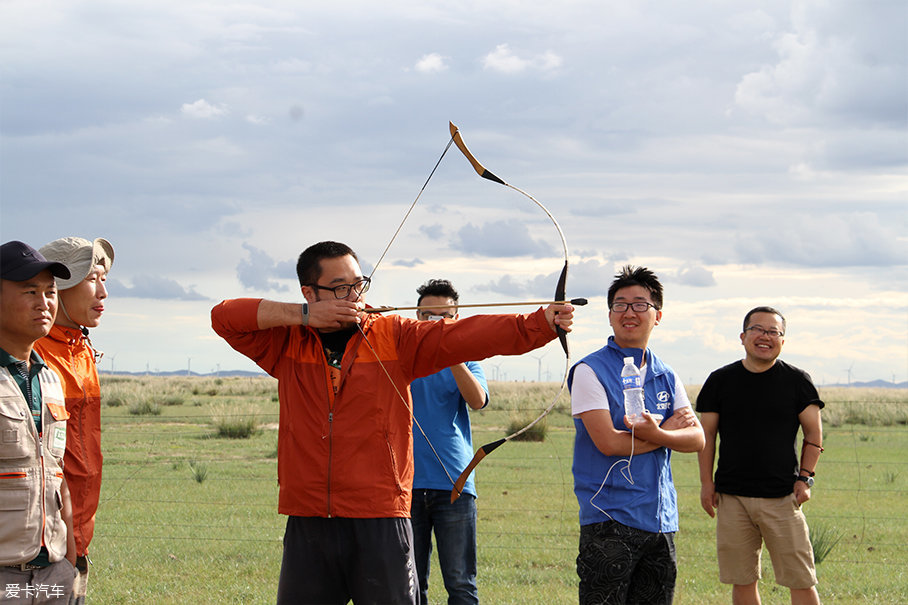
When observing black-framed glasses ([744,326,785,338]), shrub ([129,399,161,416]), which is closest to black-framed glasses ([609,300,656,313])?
black-framed glasses ([744,326,785,338])

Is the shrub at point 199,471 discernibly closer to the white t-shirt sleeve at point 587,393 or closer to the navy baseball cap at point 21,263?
the white t-shirt sleeve at point 587,393

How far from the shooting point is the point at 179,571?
780cm

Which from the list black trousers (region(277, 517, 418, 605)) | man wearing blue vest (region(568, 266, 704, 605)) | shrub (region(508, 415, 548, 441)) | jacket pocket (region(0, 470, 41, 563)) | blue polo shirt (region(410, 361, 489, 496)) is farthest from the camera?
shrub (region(508, 415, 548, 441))

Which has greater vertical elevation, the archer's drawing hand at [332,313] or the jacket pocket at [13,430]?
the archer's drawing hand at [332,313]

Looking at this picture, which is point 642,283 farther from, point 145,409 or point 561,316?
point 145,409

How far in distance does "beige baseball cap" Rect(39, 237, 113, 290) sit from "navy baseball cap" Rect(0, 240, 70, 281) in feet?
0.70

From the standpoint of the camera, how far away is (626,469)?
4.43m

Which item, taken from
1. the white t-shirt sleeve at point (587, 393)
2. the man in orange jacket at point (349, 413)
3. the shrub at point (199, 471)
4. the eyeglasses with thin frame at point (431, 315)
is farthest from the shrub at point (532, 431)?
the man in orange jacket at point (349, 413)

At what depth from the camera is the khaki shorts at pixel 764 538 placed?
547 centimetres

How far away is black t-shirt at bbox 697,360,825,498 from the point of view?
5.51 meters

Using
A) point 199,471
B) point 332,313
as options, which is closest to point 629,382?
point 332,313

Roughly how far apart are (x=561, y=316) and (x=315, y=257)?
1151 millimetres

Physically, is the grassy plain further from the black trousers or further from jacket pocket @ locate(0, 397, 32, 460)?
jacket pocket @ locate(0, 397, 32, 460)

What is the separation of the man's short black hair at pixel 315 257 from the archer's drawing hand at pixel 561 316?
37.7 inches
